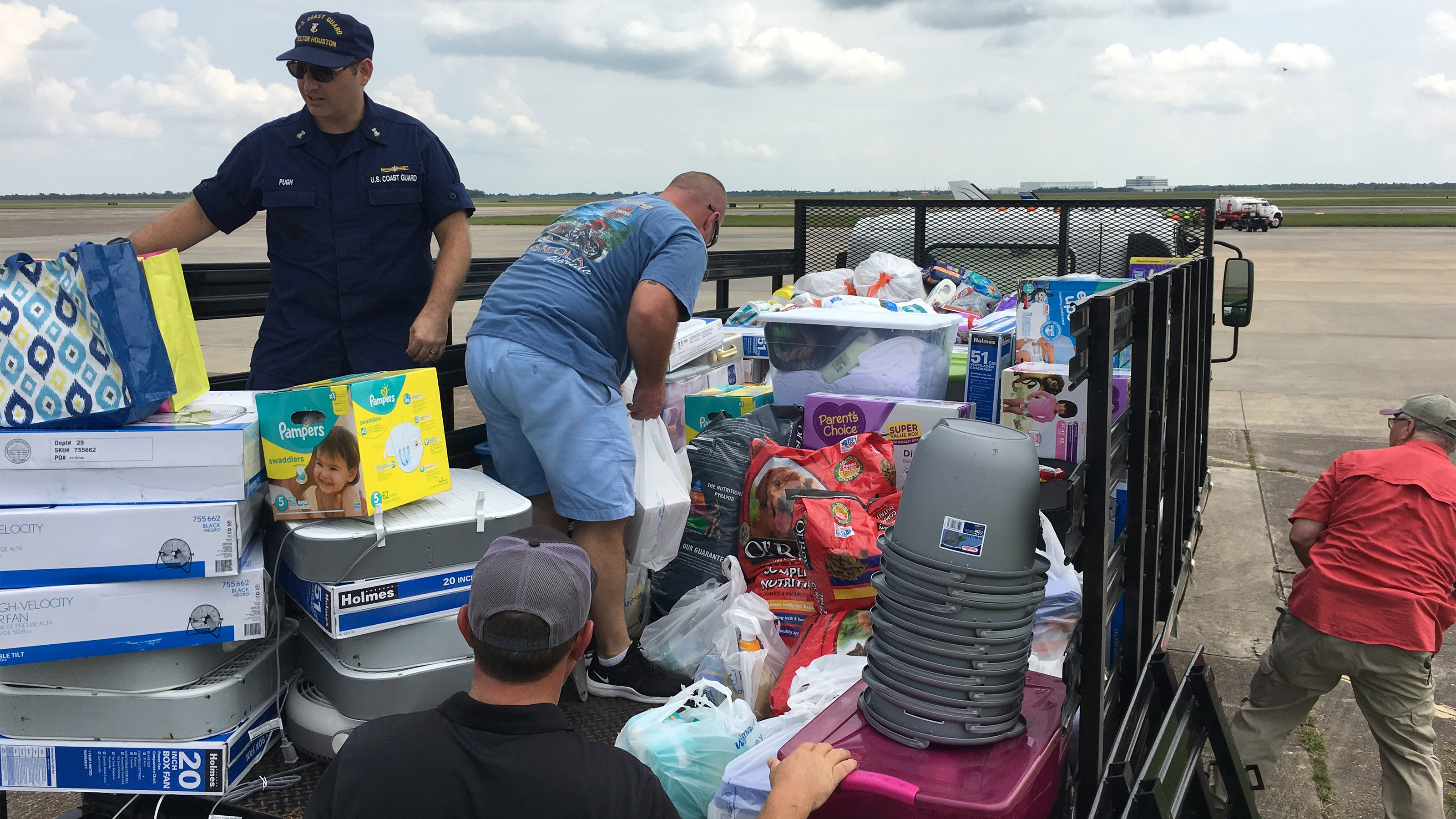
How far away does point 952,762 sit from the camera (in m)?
2.10

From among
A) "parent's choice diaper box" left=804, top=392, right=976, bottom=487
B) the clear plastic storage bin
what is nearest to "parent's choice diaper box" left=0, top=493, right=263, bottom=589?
"parent's choice diaper box" left=804, top=392, right=976, bottom=487

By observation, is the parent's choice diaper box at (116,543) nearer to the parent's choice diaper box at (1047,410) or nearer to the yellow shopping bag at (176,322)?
the yellow shopping bag at (176,322)

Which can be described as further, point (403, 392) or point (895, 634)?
point (403, 392)

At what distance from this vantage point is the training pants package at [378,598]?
2523mm

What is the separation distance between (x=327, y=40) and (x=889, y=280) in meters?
3.22

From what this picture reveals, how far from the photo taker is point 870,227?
6590 millimetres

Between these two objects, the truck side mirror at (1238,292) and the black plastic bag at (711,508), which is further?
the truck side mirror at (1238,292)

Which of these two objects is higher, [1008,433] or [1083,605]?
[1008,433]

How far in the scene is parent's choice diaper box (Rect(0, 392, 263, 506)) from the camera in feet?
7.75

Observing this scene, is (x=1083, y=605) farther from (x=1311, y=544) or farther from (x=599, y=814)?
(x=1311, y=544)

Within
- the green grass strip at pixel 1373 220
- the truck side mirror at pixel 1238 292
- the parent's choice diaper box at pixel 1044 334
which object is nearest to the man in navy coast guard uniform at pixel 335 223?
the parent's choice diaper box at pixel 1044 334

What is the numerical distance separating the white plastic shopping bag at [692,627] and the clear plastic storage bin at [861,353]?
105 cm

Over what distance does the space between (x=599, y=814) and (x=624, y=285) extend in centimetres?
197

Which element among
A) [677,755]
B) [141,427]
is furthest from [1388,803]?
[141,427]
